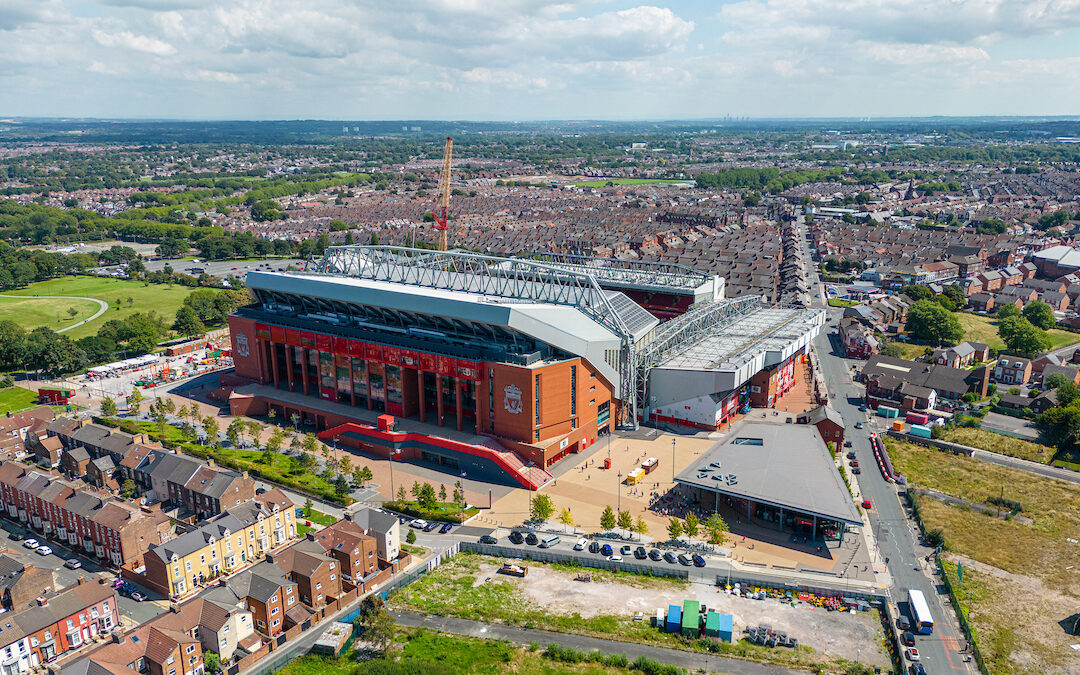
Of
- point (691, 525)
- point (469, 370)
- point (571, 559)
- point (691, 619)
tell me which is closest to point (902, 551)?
point (691, 525)

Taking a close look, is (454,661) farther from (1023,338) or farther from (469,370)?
(1023,338)

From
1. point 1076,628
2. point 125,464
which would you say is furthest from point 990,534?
point 125,464

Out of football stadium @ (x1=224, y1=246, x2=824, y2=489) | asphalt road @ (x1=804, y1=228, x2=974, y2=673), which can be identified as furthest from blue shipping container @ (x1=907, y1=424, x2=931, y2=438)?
football stadium @ (x1=224, y1=246, x2=824, y2=489)

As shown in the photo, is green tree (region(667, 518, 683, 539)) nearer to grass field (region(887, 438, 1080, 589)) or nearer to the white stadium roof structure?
grass field (region(887, 438, 1080, 589))

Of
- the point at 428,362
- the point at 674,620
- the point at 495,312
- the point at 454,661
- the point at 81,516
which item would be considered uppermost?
the point at 495,312

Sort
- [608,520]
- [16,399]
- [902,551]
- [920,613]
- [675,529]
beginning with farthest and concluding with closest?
[16,399] < [608,520] < [675,529] < [902,551] < [920,613]

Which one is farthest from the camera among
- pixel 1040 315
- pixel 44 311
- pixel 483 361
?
pixel 44 311

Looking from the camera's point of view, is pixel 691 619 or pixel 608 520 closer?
pixel 691 619
